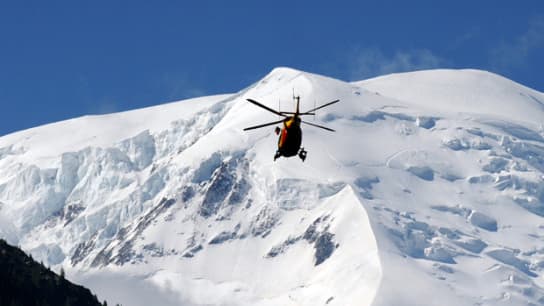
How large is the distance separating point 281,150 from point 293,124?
3.31 metres

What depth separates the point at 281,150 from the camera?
17325 centimetres

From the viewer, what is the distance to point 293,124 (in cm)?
17150
